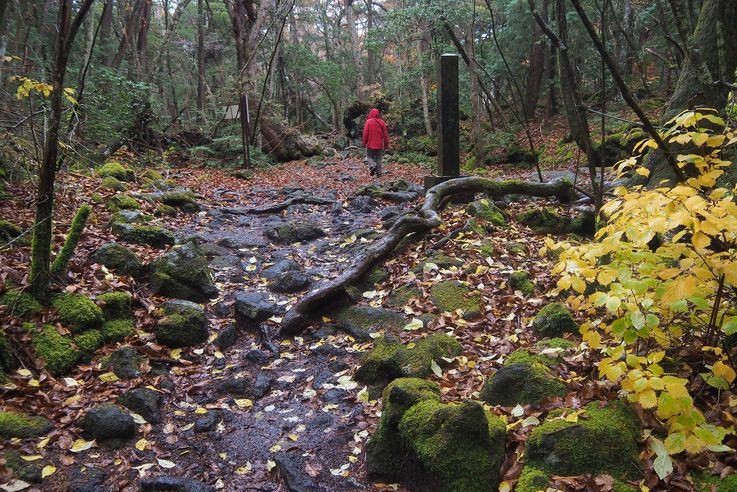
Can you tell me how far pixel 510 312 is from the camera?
5.03m

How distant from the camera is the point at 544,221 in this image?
7.39 metres

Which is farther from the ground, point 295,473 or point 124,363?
point 124,363

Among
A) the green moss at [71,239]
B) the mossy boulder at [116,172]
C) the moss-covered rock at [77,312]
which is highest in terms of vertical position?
the mossy boulder at [116,172]

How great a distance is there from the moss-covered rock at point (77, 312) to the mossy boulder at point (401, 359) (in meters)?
2.56

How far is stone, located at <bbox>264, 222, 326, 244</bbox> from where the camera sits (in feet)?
26.5

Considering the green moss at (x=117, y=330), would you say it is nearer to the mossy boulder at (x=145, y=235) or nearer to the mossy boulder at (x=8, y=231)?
the mossy boulder at (x=8, y=231)

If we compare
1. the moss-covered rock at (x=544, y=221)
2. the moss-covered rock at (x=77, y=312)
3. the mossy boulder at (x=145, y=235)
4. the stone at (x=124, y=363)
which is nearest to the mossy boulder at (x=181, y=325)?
the stone at (x=124, y=363)

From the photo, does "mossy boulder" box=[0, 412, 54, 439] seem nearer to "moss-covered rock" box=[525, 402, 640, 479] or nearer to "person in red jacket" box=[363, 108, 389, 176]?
"moss-covered rock" box=[525, 402, 640, 479]

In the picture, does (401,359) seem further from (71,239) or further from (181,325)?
(71,239)

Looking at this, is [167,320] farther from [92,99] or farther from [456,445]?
[92,99]

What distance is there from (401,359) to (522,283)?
193 cm

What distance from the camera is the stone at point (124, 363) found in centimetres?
428

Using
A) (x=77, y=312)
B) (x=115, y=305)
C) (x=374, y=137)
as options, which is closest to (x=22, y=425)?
(x=77, y=312)

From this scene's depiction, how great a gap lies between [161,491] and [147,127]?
14690 millimetres
